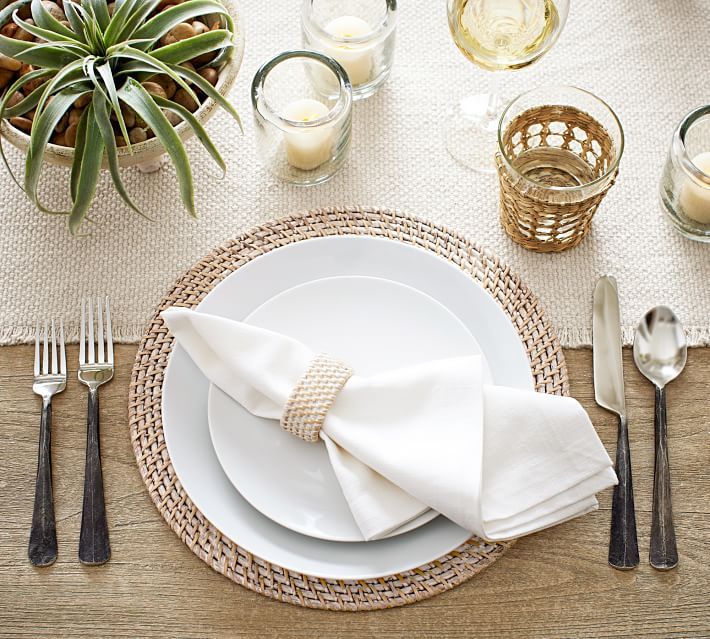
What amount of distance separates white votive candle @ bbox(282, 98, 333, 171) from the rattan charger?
21 centimetres

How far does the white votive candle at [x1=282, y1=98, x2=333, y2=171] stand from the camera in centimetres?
91

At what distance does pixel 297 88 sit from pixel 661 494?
62 centimetres

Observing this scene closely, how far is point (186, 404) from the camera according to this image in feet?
2.70

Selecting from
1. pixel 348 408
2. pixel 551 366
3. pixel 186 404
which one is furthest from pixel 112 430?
pixel 551 366

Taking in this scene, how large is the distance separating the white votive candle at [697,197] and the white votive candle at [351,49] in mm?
410

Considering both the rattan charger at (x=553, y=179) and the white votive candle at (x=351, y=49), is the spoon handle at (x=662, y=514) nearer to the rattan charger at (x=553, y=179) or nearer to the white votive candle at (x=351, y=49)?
the rattan charger at (x=553, y=179)

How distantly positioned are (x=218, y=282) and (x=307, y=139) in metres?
0.20

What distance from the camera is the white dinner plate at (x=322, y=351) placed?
0.77 metres

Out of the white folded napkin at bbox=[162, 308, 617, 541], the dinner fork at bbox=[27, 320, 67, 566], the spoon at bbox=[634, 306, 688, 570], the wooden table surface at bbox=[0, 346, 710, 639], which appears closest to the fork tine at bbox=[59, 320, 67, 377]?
the dinner fork at bbox=[27, 320, 67, 566]

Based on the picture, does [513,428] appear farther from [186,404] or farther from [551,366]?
[186,404]

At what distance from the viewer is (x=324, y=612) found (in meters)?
0.77

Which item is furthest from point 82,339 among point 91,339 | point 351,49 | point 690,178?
point 690,178

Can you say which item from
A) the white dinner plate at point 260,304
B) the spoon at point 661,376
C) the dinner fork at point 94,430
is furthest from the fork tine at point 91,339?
the spoon at point 661,376

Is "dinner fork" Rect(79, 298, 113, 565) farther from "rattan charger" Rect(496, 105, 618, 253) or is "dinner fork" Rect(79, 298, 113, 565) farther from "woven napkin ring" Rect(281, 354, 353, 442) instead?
"rattan charger" Rect(496, 105, 618, 253)
